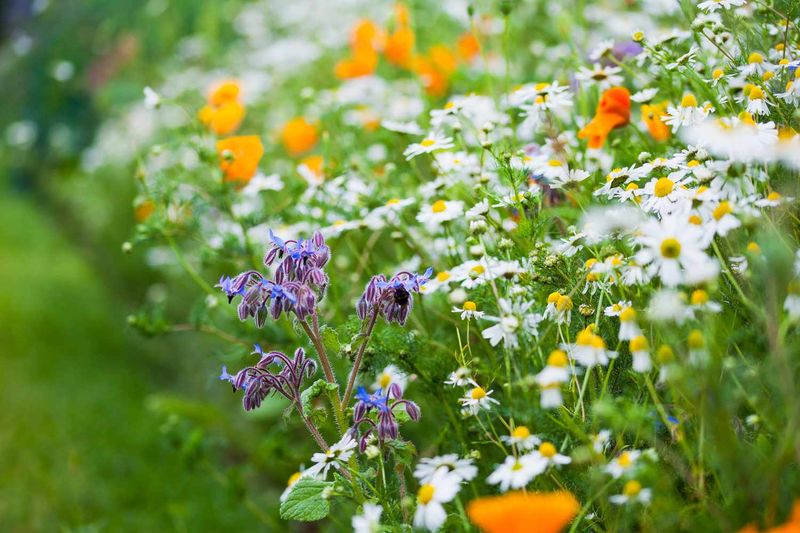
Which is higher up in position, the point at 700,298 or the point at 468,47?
the point at 700,298

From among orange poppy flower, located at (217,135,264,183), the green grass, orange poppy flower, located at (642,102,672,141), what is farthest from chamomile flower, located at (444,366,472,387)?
the green grass

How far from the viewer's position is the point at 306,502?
39.2 inches

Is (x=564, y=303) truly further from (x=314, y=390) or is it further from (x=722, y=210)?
(x=314, y=390)

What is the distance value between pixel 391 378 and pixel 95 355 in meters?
2.29

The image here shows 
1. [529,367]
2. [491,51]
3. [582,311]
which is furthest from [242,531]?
[491,51]

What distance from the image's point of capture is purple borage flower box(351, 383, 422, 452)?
3.05 ft

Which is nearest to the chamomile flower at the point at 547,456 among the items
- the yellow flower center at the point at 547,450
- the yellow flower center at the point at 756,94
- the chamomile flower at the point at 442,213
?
the yellow flower center at the point at 547,450

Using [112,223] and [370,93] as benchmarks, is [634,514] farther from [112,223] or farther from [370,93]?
[112,223]

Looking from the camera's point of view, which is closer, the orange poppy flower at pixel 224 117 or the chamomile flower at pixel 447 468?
the chamomile flower at pixel 447 468

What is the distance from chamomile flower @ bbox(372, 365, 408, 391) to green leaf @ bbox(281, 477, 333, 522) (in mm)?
143

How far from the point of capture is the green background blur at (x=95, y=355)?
190 centimetres

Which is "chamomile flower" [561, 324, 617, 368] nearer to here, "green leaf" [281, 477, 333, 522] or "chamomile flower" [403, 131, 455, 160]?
"green leaf" [281, 477, 333, 522]

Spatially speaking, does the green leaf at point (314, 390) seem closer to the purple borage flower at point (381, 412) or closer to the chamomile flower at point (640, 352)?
the purple borage flower at point (381, 412)

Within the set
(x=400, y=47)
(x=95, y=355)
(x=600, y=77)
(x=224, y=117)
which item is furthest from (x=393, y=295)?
(x=95, y=355)
